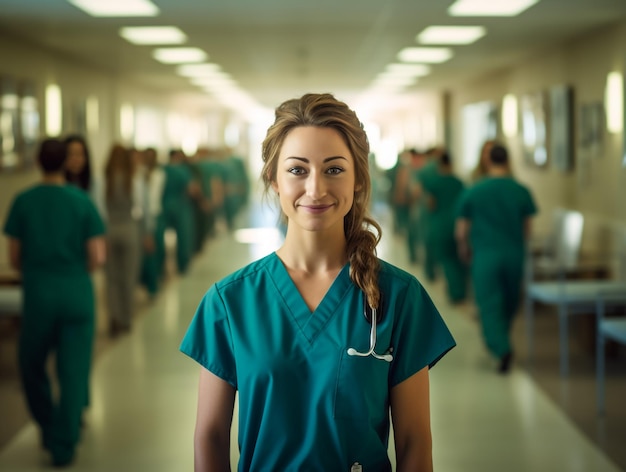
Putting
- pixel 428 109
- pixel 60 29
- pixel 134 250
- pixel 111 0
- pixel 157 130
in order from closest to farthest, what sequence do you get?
1. pixel 111 0
2. pixel 134 250
3. pixel 60 29
4. pixel 157 130
5. pixel 428 109

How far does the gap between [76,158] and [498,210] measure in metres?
2.45

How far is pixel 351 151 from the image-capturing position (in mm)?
1666

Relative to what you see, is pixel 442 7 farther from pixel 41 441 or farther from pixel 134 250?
pixel 41 441

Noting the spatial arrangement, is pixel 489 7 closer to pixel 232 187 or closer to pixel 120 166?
pixel 120 166

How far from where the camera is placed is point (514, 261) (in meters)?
5.50

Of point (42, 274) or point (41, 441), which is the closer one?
point (42, 274)

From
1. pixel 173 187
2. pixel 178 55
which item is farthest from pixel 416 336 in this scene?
pixel 178 55

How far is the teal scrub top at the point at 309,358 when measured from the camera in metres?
1.61

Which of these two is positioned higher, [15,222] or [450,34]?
[450,34]

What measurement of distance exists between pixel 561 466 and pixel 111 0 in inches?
166

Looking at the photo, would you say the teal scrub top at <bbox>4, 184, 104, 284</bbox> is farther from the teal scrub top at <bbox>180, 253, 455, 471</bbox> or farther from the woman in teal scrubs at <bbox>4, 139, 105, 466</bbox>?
the teal scrub top at <bbox>180, 253, 455, 471</bbox>

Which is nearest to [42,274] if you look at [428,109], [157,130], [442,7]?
[442,7]

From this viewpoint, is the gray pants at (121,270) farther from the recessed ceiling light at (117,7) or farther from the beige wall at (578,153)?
the beige wall at (578,153)

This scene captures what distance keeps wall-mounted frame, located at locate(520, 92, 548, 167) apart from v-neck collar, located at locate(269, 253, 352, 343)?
8248 millimetres
